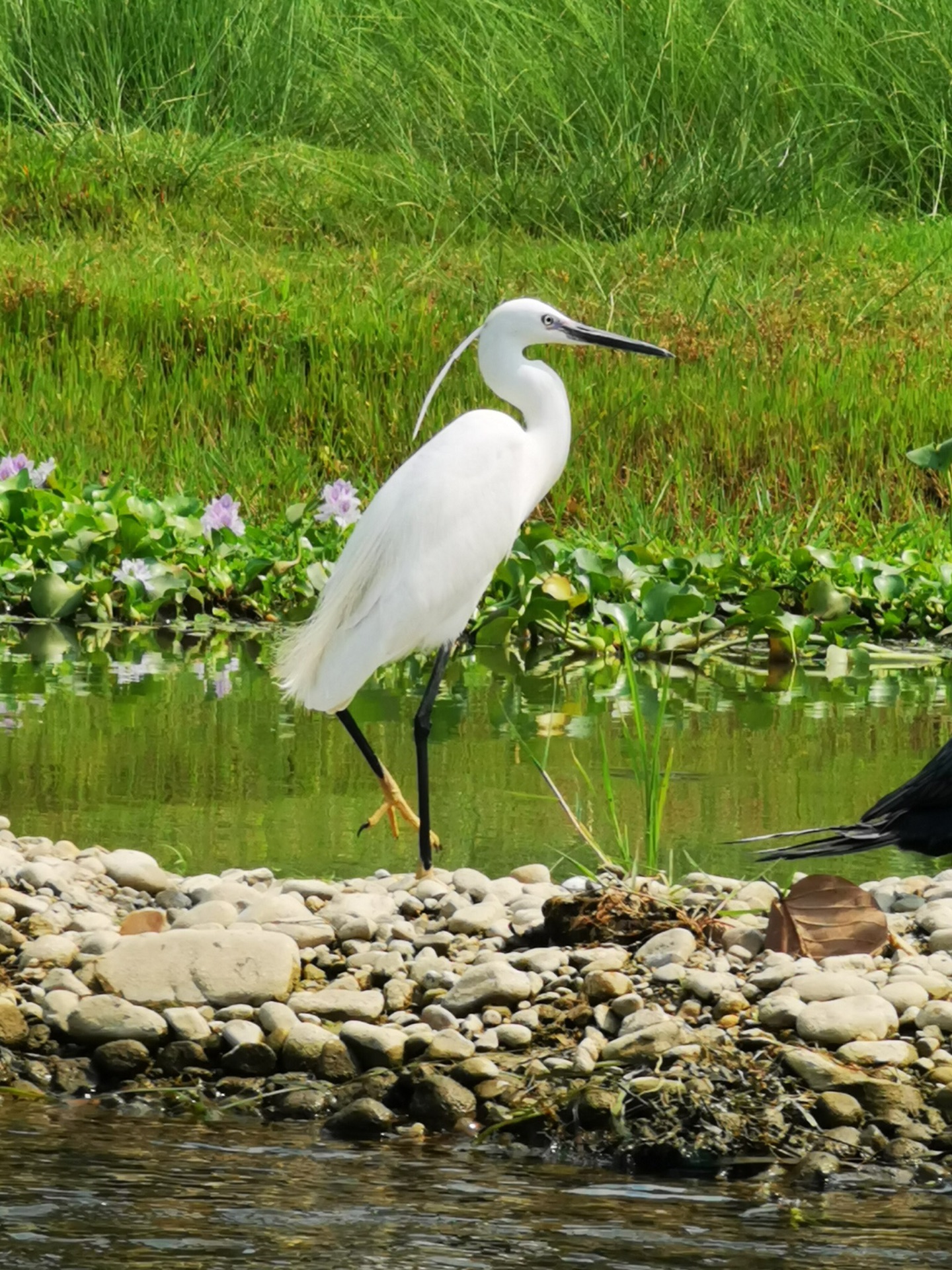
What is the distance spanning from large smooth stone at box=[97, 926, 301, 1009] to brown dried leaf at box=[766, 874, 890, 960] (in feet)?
2.75

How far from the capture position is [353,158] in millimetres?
14094

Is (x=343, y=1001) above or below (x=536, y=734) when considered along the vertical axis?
below

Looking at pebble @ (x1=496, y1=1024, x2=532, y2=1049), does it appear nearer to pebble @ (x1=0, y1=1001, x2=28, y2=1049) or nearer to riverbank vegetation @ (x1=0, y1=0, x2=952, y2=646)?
pebble @ (x1=0, y1=1001, x2=28, y2=1049)

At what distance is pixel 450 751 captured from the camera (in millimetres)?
→ 5602

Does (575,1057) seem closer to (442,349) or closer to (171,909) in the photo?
(171,909)

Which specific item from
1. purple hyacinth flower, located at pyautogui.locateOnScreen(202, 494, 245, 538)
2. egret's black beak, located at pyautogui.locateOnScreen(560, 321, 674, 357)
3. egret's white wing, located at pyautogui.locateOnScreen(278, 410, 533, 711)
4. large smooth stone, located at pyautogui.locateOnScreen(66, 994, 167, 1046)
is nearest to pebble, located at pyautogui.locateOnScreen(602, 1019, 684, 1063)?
large smooth stone, located at pyautogui.locateOnScreen(66, 994, 167, 1046)

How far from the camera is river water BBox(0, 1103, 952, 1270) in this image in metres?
2.57

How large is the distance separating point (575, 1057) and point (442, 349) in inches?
A: 269

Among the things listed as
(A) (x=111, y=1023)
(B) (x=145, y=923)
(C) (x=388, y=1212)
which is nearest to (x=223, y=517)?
(B) (x=145, y=923)

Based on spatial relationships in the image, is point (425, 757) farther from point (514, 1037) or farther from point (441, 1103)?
point (441, 1103)

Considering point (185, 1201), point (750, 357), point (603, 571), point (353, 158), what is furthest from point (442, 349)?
point (185, 1201)

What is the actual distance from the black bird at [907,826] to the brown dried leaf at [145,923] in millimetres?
1195

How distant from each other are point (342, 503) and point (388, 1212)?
4.92m

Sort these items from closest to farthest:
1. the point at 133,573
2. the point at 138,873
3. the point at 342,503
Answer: the point at 138,873 < the point at 342,503 < the point at 133,573
